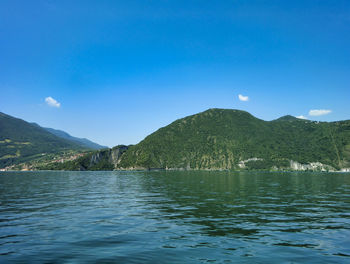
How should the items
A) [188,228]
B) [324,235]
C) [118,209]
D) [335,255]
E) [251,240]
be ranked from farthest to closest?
[118,209]
[188,228]
[324,235]
[251,240]
[335,255]

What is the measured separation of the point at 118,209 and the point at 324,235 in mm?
21341

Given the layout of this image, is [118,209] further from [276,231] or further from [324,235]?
[324,235]

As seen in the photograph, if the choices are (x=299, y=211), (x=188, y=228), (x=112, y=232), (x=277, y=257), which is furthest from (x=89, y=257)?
(x=299, y=211)

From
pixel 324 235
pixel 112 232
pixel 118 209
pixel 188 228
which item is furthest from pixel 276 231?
pixel 118 209

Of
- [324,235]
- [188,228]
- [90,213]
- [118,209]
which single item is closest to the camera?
[324,235]

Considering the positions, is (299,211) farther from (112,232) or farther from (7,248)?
(7,248)

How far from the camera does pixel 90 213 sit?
89.9ft

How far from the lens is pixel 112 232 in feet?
62.6

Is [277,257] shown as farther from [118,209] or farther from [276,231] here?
[118,209]

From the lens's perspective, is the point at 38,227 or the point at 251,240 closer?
the point at 251,240

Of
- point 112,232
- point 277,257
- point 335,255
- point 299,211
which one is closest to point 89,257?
point 112,232

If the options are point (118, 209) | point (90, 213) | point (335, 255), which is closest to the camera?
point (335, 255)

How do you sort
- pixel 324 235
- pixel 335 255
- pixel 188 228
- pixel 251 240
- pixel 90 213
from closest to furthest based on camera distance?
pixel 335 255 < pixel 251 240 < pixel 324 235 < pixel 188 228 < pixel 90 213

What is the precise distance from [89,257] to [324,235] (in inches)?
646
